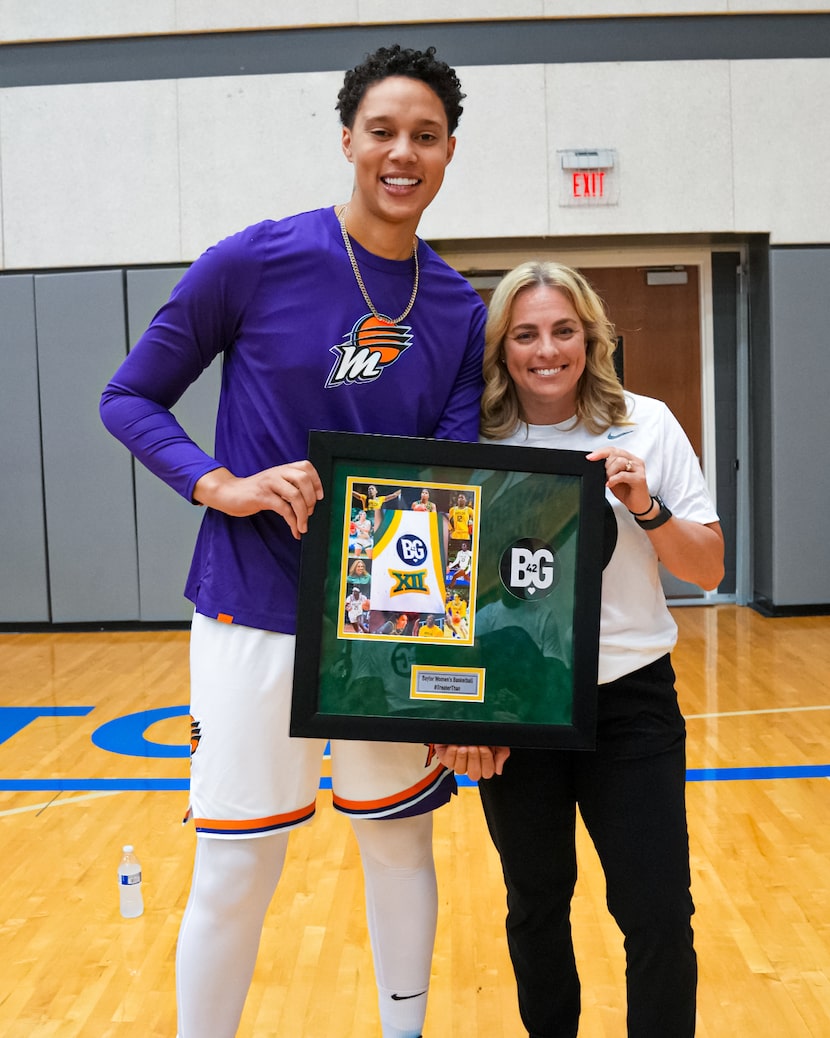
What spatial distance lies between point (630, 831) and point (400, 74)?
50.3 inches

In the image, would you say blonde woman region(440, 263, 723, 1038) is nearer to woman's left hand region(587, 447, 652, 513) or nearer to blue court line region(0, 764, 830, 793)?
woman's left hand region(587, 447, 652, 513)

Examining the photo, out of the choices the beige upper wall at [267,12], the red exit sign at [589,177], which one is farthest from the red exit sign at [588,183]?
the beige upper wall at [267,12]

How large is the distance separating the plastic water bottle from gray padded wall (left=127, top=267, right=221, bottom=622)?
443 centimetres

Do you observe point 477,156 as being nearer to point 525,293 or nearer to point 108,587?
point 108,587

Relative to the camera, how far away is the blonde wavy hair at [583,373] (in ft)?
5.71

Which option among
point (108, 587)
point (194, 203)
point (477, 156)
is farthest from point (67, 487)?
point (477, 156)

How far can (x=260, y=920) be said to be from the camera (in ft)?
5.70

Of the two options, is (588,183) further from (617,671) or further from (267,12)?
(617,671)

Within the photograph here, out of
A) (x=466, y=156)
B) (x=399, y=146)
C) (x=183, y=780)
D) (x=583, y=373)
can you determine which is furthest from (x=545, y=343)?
(x=466, y=156)

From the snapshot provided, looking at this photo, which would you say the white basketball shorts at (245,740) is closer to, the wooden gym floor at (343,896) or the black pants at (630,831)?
the black pants at (630,831)

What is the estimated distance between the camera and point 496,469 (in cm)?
157

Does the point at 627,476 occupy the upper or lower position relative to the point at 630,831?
upper

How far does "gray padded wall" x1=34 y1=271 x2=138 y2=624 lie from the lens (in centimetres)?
723

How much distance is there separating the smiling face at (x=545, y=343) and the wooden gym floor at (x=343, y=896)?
4.64ft
